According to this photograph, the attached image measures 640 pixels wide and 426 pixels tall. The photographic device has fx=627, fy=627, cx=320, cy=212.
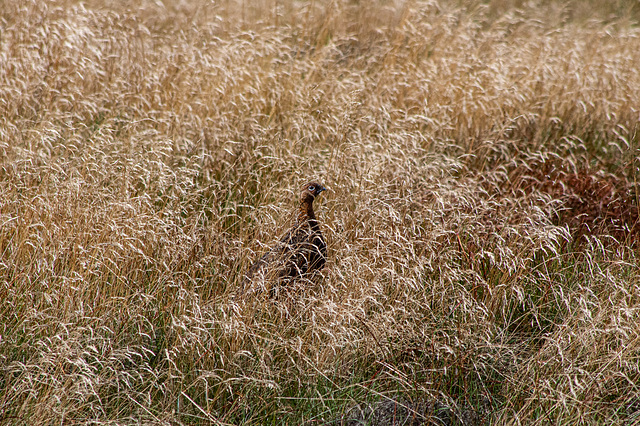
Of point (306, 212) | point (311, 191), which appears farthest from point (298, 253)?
point (311, 191)

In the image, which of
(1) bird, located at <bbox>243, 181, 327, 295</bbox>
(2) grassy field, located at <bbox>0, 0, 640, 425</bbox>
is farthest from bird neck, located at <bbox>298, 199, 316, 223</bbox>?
(2) grassy field, located at <bbox>0, 0, 640, 425</bbox>

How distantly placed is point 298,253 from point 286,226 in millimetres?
592

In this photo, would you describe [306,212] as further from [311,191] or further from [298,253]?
[298,253]

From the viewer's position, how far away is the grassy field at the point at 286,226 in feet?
11.4

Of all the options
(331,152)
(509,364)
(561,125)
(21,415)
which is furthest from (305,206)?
(561,125)

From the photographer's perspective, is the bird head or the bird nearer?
the bird

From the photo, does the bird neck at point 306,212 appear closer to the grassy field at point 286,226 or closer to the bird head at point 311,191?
the bird head at point 311,191

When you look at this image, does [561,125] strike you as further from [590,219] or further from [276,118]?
[276,118]

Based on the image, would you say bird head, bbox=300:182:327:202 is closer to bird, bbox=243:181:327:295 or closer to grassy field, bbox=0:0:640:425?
bird, bbox=243:181:327:295

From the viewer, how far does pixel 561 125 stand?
21.7ft

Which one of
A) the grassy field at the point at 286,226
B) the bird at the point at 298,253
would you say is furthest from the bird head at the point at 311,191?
the grassy field at the point at 286,226

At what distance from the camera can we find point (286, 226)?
4.61 meters

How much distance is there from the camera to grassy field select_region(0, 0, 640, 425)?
11.4 feet

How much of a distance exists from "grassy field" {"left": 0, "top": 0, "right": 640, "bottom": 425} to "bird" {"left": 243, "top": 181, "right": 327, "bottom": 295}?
0.12m
